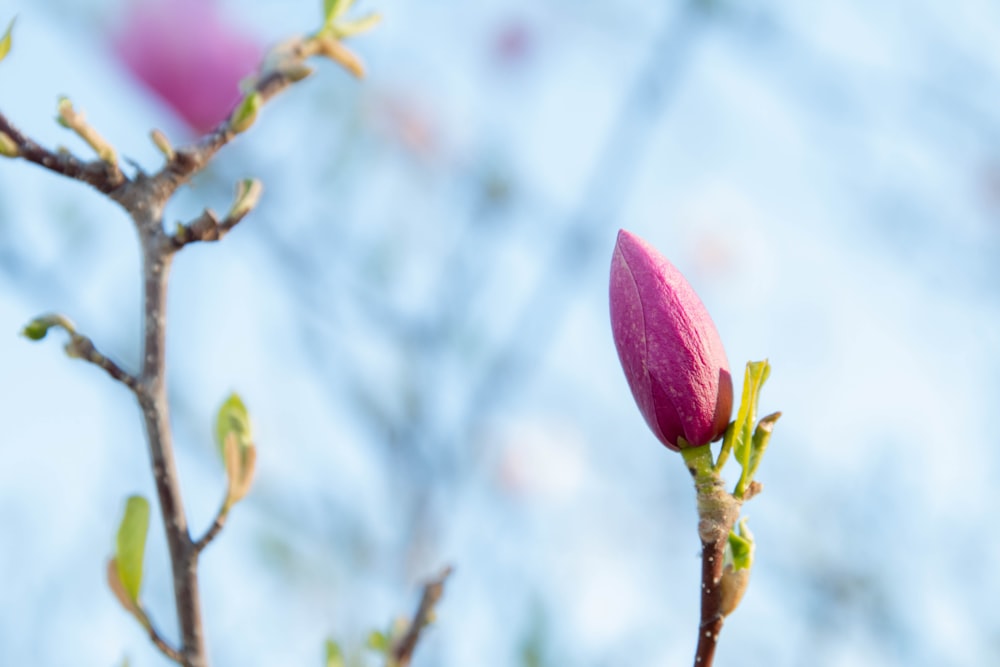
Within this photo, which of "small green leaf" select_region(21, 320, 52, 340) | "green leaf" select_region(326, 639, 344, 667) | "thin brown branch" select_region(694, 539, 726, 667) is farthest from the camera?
"green leaf" select_region(326, 639, 344, 667)

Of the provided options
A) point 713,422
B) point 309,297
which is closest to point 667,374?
point 713,422

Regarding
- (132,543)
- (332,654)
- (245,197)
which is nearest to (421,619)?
(332,654)

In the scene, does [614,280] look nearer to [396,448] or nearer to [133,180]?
[133,180]

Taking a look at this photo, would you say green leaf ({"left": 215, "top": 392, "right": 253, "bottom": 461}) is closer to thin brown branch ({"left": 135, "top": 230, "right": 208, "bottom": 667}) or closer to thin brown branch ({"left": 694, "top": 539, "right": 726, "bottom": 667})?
thin brown branch ({"left": 135, "top": 230, "right": 208, "bottom": 667})

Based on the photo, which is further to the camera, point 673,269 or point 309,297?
point 309,297

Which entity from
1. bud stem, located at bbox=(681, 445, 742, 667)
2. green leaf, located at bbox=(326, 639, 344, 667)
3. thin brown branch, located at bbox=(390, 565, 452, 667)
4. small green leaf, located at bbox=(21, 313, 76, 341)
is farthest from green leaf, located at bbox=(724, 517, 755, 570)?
small green leaf, located at bbox=(21, 313, 76, 341)

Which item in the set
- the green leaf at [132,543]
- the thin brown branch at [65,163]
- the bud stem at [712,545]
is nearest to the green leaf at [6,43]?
the thin brown branch at [65,163]

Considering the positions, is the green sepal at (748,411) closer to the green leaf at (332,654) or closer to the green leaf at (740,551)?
the green leaf at (740,551)
